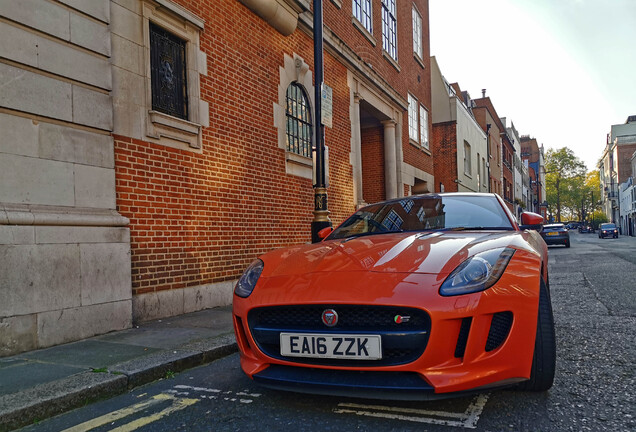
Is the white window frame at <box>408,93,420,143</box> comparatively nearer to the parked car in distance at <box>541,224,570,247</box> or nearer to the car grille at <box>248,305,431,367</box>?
the parked car in distance at <box>541,224,570,247</box>

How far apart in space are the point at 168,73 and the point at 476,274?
5.31 m

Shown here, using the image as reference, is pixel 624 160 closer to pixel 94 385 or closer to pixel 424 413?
pixel 424 413

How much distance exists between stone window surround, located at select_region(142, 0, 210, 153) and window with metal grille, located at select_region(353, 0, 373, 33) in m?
7.08

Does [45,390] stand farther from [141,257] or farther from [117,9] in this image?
[117,9]

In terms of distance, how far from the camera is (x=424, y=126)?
1834 cm

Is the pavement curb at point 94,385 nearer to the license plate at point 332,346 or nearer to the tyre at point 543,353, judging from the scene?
the license plate at point 332,346

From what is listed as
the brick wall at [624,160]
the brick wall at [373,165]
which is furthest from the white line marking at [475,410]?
the brick wall at [624,160]

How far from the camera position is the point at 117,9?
5.36 m

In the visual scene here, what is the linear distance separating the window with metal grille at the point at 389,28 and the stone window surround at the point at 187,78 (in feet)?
30.2

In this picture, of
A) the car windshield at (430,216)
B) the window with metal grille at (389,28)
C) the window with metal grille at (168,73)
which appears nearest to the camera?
the car windshield at (430,216)

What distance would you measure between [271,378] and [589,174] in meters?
116

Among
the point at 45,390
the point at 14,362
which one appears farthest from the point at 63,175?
the point at 45,390

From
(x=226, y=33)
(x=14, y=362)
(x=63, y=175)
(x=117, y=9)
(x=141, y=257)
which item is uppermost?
(x=226, y=33)

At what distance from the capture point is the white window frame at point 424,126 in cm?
1797
